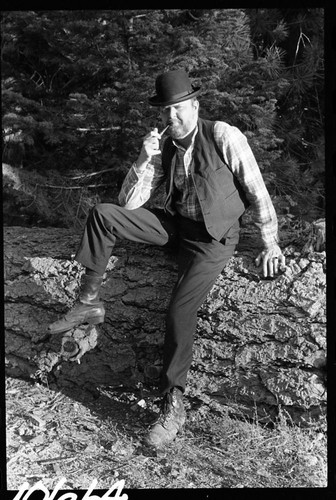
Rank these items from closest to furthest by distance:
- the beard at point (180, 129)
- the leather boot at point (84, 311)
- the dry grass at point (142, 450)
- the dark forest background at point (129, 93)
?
the dry grass at point (142, 450) < the beard at point (180, 129) < the leather boot at point (84, 311) < the dark forest background at point (129, 93)

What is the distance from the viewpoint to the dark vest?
10.9 ft

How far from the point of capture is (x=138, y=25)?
4.57m

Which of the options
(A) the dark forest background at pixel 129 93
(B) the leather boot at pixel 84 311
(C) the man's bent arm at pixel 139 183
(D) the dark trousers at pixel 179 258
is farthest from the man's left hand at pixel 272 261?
(A) the dark forest background at pixel 129 93

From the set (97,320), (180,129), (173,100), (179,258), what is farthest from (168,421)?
(173,100)

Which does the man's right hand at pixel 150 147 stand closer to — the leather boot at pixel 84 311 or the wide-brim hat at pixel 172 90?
the wide-brim hat at pixel 172 90

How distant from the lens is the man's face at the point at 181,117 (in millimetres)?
3332

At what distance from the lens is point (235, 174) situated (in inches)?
133

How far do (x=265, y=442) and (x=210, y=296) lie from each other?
0.90m

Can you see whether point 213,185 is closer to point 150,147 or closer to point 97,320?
point 150,147

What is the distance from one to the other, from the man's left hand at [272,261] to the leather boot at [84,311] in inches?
38.0

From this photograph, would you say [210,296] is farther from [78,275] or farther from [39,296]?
[39,296]

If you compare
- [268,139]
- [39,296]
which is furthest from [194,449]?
[268,139]

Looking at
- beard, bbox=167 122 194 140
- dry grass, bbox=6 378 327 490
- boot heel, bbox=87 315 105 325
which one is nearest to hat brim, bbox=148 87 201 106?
beard, bbox=167 122 194 140

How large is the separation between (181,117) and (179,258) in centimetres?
82
